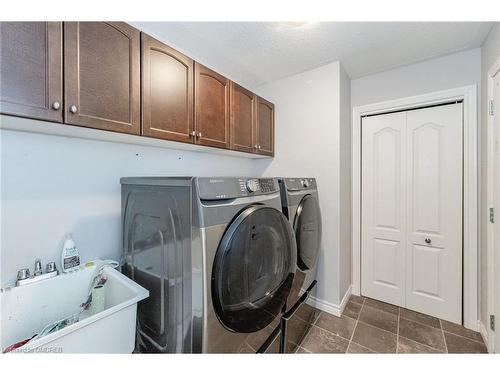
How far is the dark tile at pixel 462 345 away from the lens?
1.56 m

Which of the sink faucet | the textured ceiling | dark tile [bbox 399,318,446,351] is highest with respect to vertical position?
the textured ceiling

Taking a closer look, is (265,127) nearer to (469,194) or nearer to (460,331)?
(469,194)

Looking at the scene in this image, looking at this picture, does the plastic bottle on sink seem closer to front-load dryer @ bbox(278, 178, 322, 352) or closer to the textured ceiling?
front-load dryer @ bbox(278, 178, 322, 352)

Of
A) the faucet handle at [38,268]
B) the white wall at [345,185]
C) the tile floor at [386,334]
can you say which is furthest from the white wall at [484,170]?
the faucet handle at [38,268]

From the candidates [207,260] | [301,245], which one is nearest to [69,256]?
[207,260]

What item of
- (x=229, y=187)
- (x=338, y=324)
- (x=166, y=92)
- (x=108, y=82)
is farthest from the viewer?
(x=338, y=324)

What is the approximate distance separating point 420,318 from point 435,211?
3.35 feet

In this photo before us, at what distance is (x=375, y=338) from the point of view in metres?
1.70

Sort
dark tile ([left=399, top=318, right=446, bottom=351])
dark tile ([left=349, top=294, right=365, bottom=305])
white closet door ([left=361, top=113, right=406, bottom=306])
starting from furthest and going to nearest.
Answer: dark tile ([left=349, top=294, right=365, bottom=305])
white closet door ([left=361, top=113, right=406, bottom=306])
dark tile ([left=399, top=318, right=446, bottom=351])

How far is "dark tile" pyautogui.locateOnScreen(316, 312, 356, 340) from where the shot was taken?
1769 mm

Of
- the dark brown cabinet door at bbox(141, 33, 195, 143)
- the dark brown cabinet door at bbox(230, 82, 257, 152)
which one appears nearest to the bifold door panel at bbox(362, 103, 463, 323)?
the dark brown cabinet door at bbox(230, 82, 257, 152)

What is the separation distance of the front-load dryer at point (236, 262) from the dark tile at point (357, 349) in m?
0.80

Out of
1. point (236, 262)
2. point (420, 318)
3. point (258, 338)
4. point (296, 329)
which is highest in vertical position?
point (236, 262)

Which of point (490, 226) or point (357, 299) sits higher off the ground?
point (490, 226)
